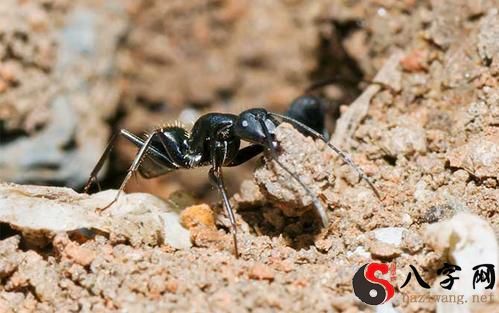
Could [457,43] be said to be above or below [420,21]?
below

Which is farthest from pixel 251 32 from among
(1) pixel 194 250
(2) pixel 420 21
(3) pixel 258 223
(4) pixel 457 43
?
(1) pixel 194 250

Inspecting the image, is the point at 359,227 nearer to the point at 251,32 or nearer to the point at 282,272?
the point at 282,272

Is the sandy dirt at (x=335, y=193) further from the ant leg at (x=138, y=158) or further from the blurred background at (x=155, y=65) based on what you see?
the ant leg at (x=138, y=158)
